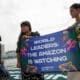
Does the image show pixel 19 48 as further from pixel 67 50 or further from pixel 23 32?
pixel 67 50

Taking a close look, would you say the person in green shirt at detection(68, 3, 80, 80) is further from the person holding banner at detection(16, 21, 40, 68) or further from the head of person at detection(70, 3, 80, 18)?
the person holding banner at detection(16, 21, 40, 68)

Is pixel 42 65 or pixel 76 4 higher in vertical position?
pixel 76 4

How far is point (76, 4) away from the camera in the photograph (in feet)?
17.6

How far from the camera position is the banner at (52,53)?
5.47 m

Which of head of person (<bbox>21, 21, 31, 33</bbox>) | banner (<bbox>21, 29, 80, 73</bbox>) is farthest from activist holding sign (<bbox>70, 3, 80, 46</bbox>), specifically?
head of person (<bbox>21, 21, 31, 33</bbox>)

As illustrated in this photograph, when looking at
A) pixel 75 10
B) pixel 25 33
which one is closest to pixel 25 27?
pixel 25 33

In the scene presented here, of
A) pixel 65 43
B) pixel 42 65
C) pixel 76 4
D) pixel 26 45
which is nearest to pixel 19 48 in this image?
pixel 26 45

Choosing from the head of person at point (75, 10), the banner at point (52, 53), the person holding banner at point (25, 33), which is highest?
the head of person at point (75, 10)

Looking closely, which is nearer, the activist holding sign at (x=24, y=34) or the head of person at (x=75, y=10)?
the head of person at (x=75, y=10)

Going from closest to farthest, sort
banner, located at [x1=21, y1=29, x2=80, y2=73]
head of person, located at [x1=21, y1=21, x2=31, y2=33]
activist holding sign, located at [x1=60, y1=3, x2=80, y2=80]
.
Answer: activist holding sign, located at [x1=60, y1=3, x2=80, y2=80] → banner, located at [x1=21, y1=29, x2=80, y2=73] → head of person, located at [x1=21, y1=21, x2=31, y2=33]

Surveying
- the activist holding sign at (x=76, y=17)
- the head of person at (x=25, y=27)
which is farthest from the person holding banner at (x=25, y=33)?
the activist holding sign at (x=76, y=17)

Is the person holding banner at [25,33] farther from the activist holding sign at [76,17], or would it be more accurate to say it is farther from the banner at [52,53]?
the activist holding sign at [76,17]

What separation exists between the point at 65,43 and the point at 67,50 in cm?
13

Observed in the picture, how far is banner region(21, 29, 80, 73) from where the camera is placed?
17.9 feet
